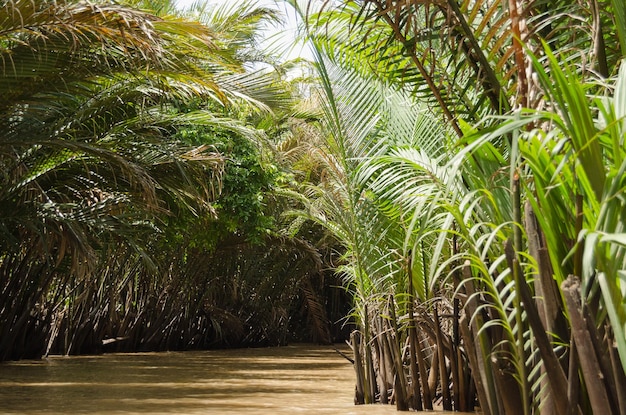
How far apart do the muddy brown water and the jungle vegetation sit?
745mm

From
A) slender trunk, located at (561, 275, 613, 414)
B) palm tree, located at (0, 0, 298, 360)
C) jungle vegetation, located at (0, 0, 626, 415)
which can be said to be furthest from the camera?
palm tree, located at (0, 0, 298, 360)

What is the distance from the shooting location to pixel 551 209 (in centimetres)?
236

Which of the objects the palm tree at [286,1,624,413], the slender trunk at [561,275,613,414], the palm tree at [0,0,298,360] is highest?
the palm tree at [0,0,298,360]

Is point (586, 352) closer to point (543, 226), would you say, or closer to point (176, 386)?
point (543, 226)

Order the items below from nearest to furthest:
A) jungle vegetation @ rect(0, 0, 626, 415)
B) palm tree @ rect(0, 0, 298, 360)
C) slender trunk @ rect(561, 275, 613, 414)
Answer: slender trunk @ rect(561, 275, 613, 414) < jungle vegetation @ rect(0, 0, 626, 415) < palm tree @ rect(0, 0, 298, 360)

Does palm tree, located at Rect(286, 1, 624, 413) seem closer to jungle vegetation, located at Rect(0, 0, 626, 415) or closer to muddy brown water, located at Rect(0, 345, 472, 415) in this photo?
jungle vegetation, located at Rect(0, 0, 626, 415)

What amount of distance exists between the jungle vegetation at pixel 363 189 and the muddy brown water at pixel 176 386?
0.75 m

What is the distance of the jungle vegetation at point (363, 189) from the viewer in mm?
2297

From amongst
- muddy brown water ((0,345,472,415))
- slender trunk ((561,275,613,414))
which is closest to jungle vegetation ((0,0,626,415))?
slender trunk ((561,275,613,414))

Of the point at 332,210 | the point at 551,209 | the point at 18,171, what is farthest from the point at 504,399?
the point at 18,171

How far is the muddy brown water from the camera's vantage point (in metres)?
6.73

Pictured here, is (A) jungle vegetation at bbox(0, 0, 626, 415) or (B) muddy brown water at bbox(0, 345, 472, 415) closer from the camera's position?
(A) jungle vegetation at bbox(0, 0, 626, 415)

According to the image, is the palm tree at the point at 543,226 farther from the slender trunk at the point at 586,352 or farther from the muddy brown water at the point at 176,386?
the muddy brown water at the point at 176,386

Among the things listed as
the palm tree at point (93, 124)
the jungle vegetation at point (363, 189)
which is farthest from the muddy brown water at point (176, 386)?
the palm tree at point (93, 124)
